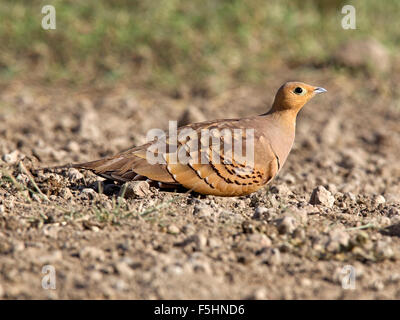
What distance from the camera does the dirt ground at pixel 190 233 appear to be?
3281 millimetres

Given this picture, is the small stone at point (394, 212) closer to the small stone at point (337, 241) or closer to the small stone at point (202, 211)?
the small stone at point (337, 241)

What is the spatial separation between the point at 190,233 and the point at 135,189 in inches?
33.4

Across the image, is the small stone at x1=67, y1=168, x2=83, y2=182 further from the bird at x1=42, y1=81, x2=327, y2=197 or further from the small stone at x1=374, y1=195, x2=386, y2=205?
the small stone at x1=374, y1=195, x2=386, y2=205

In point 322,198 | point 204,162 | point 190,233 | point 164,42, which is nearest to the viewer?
point 190,233

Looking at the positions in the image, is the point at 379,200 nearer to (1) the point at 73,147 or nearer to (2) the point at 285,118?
(2) the point at 285,118

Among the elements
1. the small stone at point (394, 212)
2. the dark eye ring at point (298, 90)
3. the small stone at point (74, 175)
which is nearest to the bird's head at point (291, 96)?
the dark eye ring at point (298, 90)

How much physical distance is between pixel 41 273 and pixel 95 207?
0.86 m

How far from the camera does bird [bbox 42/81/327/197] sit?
184 inches

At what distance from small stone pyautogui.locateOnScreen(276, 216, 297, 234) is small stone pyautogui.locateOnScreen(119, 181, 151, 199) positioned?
1137 mm

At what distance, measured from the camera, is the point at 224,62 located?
945 cm

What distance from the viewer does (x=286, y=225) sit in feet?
12.8

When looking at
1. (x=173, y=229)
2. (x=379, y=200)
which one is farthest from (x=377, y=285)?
(x=379, y=200)
